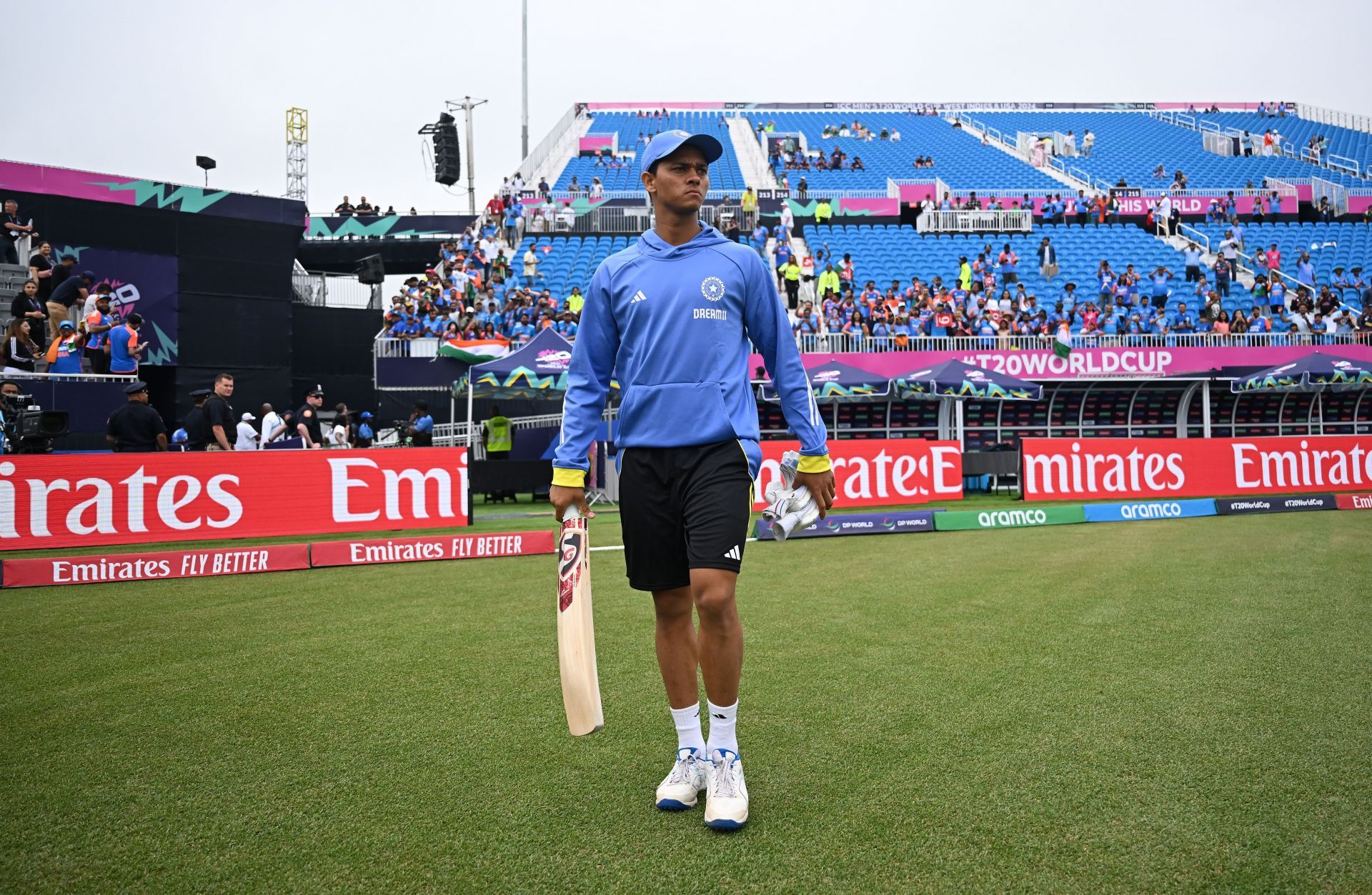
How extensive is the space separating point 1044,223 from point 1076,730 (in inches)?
1215

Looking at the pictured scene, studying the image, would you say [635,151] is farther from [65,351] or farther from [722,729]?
[722,729]

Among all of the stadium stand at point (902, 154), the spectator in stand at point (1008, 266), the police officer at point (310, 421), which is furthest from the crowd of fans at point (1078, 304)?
the police officer at point (310, 421)

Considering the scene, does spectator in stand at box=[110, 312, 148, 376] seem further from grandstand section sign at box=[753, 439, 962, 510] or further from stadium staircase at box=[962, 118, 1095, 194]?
stadium staircase at box=[962, 118, 1095, 194]

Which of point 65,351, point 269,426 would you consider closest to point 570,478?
point 269,426

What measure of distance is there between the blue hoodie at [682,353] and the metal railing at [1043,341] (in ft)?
63.9

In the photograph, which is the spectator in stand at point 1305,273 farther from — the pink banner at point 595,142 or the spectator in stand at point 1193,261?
the pink banner at point 595,142

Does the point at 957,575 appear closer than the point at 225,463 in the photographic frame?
Yes

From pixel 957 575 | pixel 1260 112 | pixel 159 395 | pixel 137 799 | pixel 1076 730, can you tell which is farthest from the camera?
pixel 1260 112

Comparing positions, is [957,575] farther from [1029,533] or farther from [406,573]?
[406,573]

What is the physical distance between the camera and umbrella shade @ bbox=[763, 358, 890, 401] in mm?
20688

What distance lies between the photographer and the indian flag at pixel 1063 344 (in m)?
22.8

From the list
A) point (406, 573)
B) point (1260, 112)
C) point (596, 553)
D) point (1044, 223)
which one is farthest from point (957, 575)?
point (1260, 112)

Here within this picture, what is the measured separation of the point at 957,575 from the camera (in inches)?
325

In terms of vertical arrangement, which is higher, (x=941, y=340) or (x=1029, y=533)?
(x=941, y=340)
